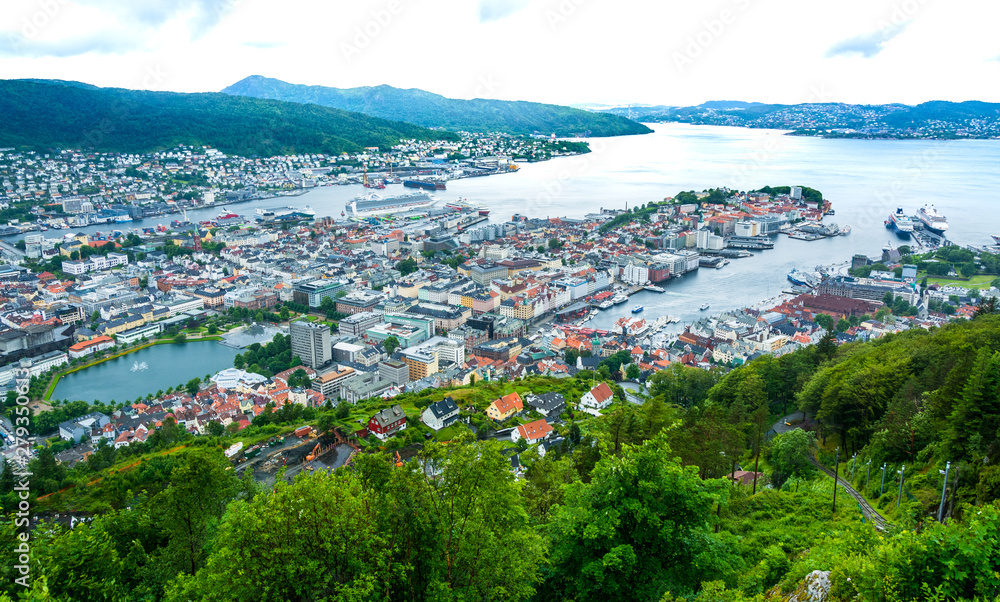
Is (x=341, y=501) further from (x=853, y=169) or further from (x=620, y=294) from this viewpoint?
(x=853, y=169)

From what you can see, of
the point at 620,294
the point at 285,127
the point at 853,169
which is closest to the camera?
the point at 620,294

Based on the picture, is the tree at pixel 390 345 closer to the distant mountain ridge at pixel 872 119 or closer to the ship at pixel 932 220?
the ship at pixel 932 220

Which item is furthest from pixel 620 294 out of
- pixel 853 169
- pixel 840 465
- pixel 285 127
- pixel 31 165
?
pixel 285 127

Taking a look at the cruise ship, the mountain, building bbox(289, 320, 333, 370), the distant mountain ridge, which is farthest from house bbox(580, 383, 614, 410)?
the distant mountain ridge

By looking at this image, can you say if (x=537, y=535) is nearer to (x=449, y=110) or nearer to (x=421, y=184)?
(x=421, y=184)

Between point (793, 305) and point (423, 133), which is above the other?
point (423, 133)

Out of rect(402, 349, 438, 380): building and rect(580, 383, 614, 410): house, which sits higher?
rect(580, 383, 614, 410): house

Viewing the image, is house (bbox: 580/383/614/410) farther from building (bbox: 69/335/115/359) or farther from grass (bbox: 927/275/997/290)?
grass (bbox: 927/275/997/290)

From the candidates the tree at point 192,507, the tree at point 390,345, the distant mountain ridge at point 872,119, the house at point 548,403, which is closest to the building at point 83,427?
the tree at point 390,345
